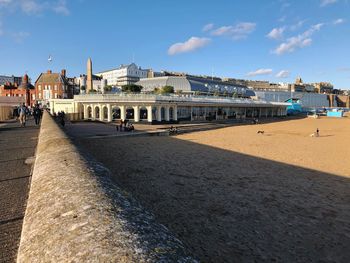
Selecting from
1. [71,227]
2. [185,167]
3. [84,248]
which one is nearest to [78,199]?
[71,227]

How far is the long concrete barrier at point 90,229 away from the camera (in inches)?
97.4

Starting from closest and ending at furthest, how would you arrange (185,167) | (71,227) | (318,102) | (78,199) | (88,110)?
(71,227)
(78,199)
(185,167)
(88,110)
(318,102)

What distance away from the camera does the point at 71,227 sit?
116 inches

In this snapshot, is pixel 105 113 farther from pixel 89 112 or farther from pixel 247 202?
pixel 247 202

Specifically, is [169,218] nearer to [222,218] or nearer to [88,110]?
[222,218]

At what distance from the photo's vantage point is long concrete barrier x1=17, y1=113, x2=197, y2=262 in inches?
97.4

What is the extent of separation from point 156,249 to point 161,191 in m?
7.23

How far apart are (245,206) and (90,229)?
650cm

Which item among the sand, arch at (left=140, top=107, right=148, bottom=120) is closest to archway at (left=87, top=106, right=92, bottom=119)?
arch at (left=140, top=107, right=148, bottom=120)

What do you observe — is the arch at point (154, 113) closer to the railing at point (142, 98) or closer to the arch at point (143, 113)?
the arch at point (143, 113)

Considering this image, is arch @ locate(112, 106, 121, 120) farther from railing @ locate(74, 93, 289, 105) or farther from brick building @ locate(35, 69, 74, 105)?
brick building @ locate(35, 69, 74, 105)

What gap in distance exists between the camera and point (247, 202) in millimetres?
8875

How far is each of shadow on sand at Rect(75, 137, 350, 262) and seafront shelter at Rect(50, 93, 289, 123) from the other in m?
25.5

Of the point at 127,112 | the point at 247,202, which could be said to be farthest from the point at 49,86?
the point at 247,202
